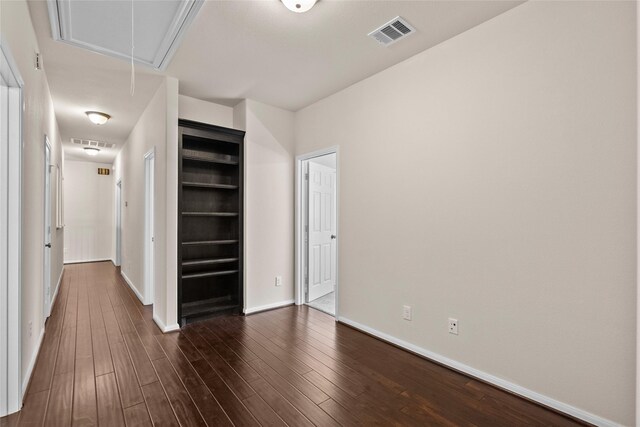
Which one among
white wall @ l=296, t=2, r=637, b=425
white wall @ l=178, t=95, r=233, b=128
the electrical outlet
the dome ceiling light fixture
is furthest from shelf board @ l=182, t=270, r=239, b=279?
the dome ceiling light fixture

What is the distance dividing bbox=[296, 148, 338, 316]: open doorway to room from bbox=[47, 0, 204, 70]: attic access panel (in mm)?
2017

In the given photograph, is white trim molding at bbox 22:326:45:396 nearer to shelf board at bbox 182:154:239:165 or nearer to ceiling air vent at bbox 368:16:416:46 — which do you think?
shelf board at bbox 182:154:239:165

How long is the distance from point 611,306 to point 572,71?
1.44 m

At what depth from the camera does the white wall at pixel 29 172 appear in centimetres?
185

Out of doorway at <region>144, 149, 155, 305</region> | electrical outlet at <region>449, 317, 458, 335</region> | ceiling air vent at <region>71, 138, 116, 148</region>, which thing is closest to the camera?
electrical outlet at <region>449, 317, 458, 335</region>

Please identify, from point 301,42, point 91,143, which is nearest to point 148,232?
point 301,42

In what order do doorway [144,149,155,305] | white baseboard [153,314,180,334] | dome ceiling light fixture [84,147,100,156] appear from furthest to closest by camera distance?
dome ceiling light fixture [84,147,100,156] < doorway [144,149,155,305] < white baseboard [153,314,180,334]

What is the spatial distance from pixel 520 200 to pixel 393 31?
1.61m

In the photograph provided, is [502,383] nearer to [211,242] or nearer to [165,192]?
[211,242]

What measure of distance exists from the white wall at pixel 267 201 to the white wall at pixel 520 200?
58.0 inches

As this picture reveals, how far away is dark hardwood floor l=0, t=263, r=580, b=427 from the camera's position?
6.21ft

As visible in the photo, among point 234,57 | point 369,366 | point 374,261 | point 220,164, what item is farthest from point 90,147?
point 369,366

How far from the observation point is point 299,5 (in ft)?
6.76

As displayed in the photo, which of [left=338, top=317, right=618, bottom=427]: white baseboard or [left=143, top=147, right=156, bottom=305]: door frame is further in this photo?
[left=143, top=147, right=156, bottom=305]: door frame
